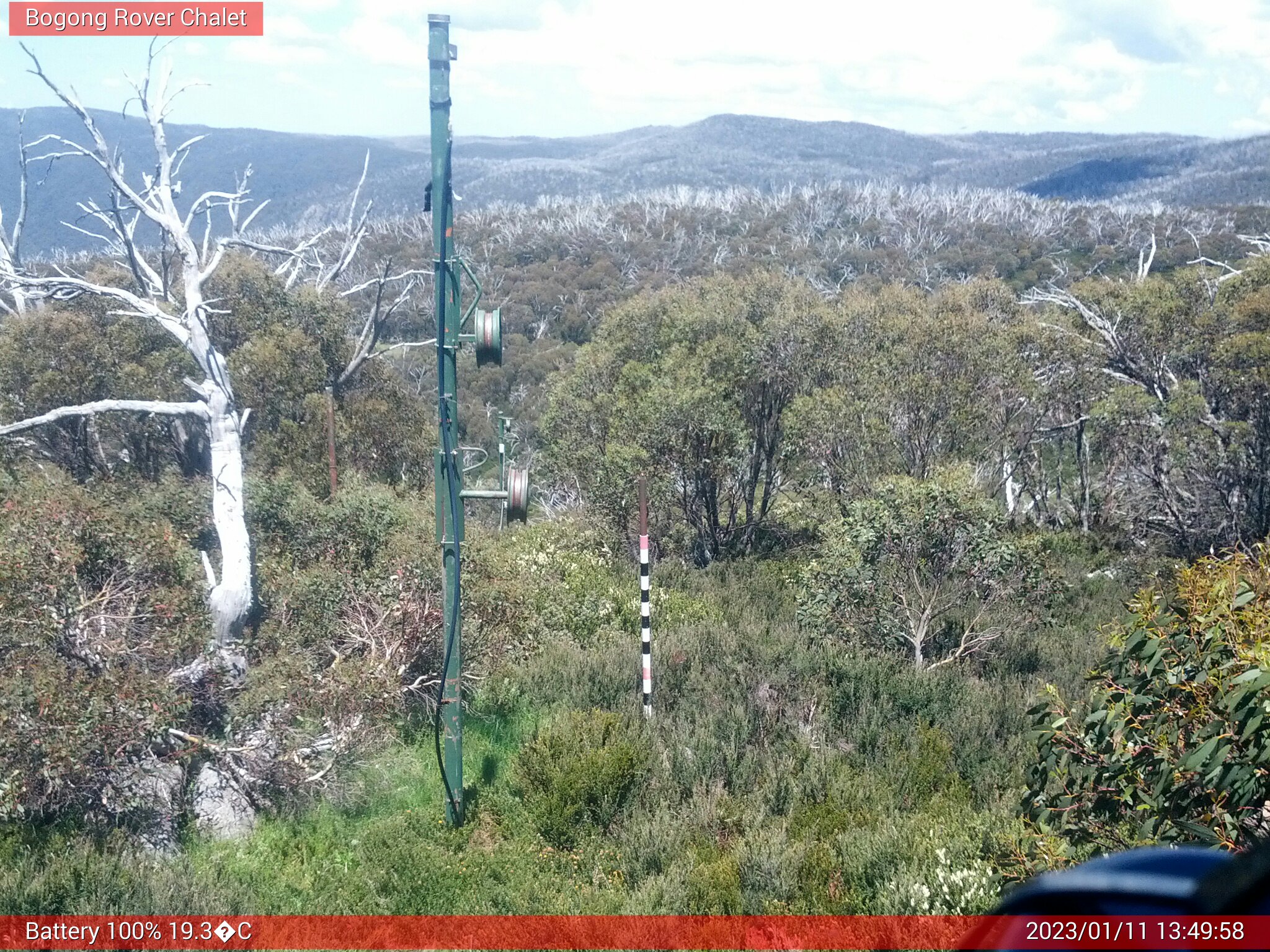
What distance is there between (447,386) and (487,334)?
0.43 m

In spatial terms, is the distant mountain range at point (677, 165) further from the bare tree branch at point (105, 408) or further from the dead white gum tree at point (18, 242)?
the bare tree branch at point (105, 408)

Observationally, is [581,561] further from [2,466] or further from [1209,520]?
[1209,520]

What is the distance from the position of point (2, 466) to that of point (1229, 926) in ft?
49.6

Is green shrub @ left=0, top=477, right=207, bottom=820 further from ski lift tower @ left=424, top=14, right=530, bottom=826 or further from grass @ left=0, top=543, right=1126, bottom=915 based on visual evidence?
ski lift tower @ left=424, top=14, right=530, bottom=826

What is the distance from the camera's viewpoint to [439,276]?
6324mm

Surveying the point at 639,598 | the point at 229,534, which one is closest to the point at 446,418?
the point at 229,534

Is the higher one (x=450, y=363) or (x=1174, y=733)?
(x=450, y=363)

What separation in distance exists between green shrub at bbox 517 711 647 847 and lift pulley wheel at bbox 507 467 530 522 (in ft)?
5.85

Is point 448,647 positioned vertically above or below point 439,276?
below

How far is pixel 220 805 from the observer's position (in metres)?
7.11

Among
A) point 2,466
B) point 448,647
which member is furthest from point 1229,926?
point 2,466
